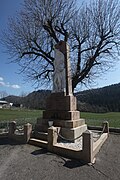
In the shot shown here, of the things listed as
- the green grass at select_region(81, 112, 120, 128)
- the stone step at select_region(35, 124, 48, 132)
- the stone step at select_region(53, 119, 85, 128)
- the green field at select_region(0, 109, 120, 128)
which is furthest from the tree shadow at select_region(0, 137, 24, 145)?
the green grass at select_region(81, 112, 120, 128)

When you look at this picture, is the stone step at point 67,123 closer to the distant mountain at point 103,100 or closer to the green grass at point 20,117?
the green grass at point 20,117

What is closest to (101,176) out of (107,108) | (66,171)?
(66,171)

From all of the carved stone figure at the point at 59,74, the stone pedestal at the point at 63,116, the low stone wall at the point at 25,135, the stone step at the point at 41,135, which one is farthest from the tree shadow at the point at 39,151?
the carved stone figure at the point at 59,74

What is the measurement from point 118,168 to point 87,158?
3.49 ft

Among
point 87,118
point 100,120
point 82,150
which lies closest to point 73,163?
point 82,150

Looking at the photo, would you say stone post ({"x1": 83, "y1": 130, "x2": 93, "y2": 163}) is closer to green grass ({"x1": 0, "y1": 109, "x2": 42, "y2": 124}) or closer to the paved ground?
the paved ground

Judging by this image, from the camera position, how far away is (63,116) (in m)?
9.53

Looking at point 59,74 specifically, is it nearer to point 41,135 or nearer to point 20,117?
point 41,135

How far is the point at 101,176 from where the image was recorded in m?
5.20

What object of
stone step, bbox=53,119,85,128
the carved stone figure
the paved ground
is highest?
the carved stone figure

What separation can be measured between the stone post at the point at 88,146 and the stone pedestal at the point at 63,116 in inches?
94.0

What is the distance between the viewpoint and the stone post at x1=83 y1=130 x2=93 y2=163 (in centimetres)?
607

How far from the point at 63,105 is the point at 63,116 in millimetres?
623

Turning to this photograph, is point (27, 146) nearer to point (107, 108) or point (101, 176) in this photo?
point (101, 176)
